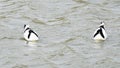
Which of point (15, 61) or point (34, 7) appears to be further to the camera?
point (34, 7)

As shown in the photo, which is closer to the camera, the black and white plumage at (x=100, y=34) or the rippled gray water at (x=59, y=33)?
the rippled gray water at (x=59, y=33)

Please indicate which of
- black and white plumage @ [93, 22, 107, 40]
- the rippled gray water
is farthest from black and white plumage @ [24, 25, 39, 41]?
black and white plumage @ [93, 22, 107, 40]

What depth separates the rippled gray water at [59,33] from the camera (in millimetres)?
12102

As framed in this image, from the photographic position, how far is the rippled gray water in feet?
39.7

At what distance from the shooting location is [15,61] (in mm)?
12117

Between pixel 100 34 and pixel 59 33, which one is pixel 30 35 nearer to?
pixel 59 33

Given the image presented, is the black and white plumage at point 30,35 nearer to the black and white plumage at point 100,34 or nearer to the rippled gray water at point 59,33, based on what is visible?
the rippled gray water at point 59,33

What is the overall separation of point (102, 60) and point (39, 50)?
1.77m

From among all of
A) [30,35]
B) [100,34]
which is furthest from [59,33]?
[100,34]

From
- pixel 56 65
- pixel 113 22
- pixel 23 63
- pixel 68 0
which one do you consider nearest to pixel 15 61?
pixel 23 63

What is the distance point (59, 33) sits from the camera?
545 inches

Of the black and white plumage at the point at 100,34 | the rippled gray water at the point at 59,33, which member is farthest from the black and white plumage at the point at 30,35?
the black and white plumage at the point at 100,34

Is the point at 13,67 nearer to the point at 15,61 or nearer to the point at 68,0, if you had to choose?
the point at 15,61

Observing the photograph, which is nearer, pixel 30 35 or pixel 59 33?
pixel 30 35
